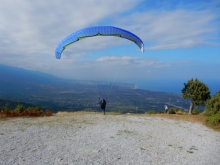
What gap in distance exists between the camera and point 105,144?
12930mm

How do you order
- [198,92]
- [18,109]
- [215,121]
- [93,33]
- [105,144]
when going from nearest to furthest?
[105,144] → [93,33] → [215,121] → [18,109] → [198,92]

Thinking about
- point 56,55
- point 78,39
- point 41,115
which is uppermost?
point 78,39

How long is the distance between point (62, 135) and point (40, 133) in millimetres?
1743

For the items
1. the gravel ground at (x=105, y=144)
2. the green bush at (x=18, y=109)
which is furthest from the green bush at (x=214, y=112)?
the green bush at (x=18, y=109)

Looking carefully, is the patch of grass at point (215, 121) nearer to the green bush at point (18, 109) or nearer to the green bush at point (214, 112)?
the green bush at point (214, 112)

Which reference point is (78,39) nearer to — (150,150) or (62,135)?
(62,135)

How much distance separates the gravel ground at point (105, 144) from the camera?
34.7 ft

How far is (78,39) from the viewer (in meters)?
17.1

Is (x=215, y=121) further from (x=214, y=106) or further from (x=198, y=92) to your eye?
(x=198, y=92)

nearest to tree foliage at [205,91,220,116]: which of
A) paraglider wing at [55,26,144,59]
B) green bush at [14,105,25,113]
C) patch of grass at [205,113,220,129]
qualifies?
patch of grass at [205,113,220,129]

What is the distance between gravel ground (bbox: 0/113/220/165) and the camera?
1058 centimetres

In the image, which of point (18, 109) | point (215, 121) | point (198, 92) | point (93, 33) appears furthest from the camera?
point (198, 92)

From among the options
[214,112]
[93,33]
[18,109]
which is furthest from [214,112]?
[18,109]

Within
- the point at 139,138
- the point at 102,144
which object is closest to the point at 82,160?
the point at 102,144
